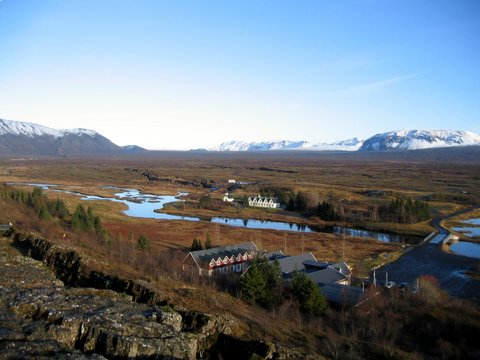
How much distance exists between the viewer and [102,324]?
9133mm

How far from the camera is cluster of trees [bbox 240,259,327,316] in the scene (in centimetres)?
1852

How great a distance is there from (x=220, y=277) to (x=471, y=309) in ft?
41.3

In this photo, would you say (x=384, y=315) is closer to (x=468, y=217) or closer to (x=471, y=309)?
(x=471, y=309)

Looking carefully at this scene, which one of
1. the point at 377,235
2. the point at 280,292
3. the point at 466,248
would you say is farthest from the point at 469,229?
the point at 280,292

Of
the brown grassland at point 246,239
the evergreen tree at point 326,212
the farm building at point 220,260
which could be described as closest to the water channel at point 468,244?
the brown grassland at point 246,239

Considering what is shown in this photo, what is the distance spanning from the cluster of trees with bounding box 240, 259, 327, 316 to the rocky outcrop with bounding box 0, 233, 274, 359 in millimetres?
6830

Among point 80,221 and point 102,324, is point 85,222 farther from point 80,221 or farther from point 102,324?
point 102,324

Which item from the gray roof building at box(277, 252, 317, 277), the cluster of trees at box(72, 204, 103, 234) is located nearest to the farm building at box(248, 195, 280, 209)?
the cluster of trees at box(72, 204, 103, 234)

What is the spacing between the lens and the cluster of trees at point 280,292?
18.5 metres

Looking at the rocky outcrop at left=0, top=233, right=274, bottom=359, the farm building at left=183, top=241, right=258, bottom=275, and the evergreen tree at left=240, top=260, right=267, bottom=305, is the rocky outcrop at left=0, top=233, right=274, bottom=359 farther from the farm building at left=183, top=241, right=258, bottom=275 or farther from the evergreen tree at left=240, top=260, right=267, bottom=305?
the farm building at left=183, top=241, right=258, bottom=275

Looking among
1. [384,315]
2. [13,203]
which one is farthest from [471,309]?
[13,203]

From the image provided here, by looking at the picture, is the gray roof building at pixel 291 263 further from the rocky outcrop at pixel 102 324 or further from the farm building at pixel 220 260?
the rocky outcrop at pixel 102 324

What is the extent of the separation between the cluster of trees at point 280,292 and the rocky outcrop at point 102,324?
6830mm

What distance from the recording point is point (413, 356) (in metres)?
13.7
